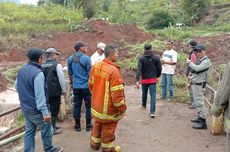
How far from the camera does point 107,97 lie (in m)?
6.43

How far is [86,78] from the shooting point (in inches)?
319

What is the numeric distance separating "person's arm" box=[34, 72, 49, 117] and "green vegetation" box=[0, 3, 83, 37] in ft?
78.1

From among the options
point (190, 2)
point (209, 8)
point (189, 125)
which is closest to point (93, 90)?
point (189, 125)

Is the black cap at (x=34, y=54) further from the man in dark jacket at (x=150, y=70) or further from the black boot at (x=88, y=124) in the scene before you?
the man in dark jacket at (x=150, y=70)

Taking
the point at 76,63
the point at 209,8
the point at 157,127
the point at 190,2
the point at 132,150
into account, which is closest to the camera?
the point at 132,150

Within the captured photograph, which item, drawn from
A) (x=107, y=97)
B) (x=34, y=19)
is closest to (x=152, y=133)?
(x=107, y=97)

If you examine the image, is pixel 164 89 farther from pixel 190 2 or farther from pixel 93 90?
pixel 190 2

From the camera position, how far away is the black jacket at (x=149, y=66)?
966 cm

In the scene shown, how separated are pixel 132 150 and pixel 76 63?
213cm

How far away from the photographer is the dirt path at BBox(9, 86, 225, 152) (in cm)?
756

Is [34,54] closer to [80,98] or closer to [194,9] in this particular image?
[80,98]

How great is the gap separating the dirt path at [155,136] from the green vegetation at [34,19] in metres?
21.1

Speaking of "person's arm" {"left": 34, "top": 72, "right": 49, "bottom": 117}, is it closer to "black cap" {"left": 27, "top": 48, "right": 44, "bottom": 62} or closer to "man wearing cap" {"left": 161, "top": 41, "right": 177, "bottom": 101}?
"black cap" {"left": 27, "top": 48, "right": 44, "bottom": 62}

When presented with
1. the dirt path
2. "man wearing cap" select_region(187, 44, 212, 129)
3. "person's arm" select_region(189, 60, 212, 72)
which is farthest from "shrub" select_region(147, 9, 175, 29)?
"person's arm" select_region(189, 60, 212, 72)
